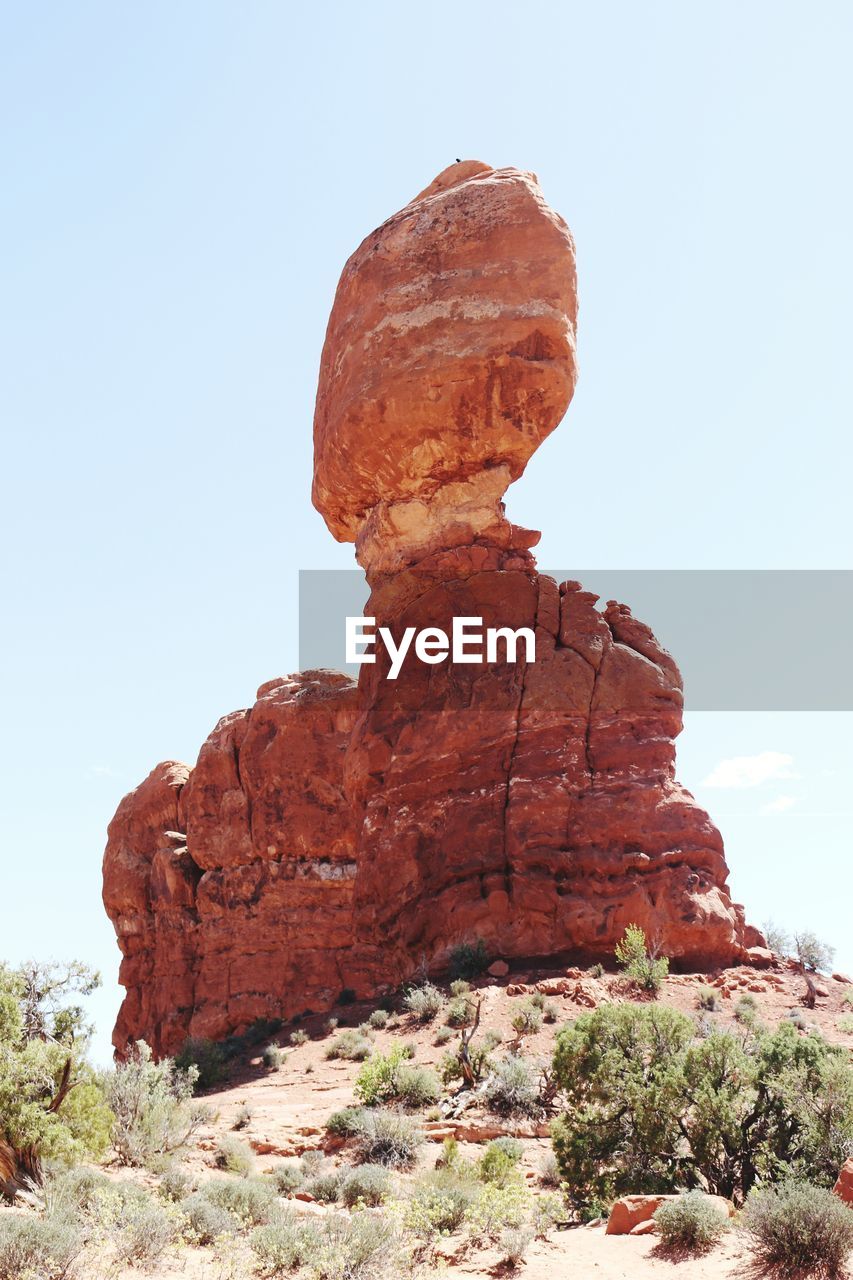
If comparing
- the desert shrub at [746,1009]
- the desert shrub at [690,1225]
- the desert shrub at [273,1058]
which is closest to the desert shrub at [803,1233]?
the desert shrub at [690,1225]

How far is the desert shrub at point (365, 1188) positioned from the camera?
36.2 feet

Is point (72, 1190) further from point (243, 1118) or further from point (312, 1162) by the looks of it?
point (243, 1118)

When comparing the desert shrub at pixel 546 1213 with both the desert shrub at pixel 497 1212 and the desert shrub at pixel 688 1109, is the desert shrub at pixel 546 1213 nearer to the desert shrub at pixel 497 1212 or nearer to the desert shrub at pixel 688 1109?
the desert shrub at pixel 497 1212

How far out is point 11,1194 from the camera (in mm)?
9984

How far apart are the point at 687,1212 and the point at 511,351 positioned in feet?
68.3

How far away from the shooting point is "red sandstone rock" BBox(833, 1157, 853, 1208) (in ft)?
27.6

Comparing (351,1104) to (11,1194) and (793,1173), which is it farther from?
(793,1173)

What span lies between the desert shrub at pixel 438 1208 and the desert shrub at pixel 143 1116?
13.2 ft

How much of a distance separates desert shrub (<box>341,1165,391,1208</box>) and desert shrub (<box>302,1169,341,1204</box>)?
3.7 inches

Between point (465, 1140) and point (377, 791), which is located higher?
point (377, 791)

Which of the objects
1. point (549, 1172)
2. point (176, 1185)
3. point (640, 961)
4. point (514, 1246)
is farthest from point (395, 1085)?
point (514, 1246)

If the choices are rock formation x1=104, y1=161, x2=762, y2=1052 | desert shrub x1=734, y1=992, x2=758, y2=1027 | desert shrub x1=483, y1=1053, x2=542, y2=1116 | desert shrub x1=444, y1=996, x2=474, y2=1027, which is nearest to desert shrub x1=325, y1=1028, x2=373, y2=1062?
desert shrub x1=444, y1=996, x2=474, y2=1027

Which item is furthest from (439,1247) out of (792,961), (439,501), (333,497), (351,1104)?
(333,497)

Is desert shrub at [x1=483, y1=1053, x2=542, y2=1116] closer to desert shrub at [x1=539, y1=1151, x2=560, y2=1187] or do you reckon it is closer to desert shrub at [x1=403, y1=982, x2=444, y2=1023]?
desert shrub at [x1=539, y1=1151, x2=560, y2=1187]
